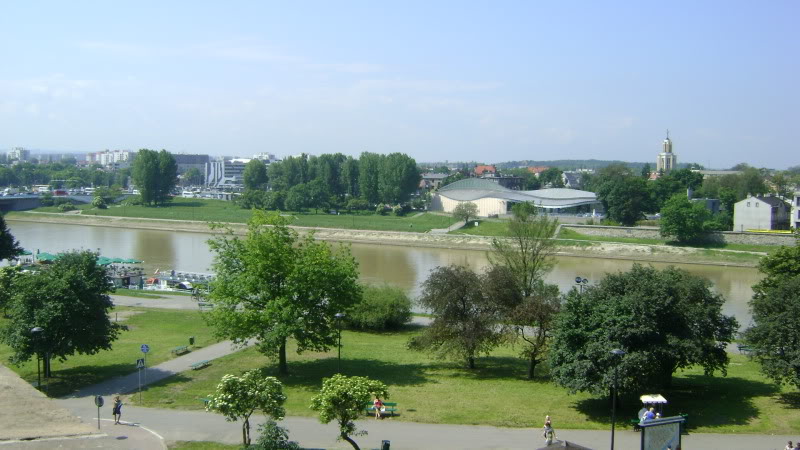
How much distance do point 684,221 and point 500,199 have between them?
21.0 m

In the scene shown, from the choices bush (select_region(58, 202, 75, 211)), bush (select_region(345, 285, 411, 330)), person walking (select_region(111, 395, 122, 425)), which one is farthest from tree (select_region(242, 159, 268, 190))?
person walking (select_region(111, 395, 122, 425))

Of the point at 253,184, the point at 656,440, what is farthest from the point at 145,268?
the point at 253,184

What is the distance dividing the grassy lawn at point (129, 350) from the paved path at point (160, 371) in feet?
1.02

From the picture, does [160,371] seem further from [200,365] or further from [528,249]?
[528,249]

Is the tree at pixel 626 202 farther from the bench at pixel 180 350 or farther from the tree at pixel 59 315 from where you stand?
the tree at pixel 59 315

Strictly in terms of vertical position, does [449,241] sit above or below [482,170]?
below

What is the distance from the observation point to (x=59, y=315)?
1541 centimetres

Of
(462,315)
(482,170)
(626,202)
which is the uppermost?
(482,170)

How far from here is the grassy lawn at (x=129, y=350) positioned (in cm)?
1620

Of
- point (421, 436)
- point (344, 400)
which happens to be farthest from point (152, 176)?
point (344, 400)

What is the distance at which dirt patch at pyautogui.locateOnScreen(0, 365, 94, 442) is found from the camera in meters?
11.4

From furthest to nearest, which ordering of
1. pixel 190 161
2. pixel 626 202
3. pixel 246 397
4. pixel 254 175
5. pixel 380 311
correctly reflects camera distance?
pixel 190 161
pixel 254 175
pixel 626 202
pixel 380 311
pixel 246 397

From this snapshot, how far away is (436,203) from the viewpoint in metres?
72.2

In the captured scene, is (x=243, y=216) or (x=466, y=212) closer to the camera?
(x=466, y=212)
